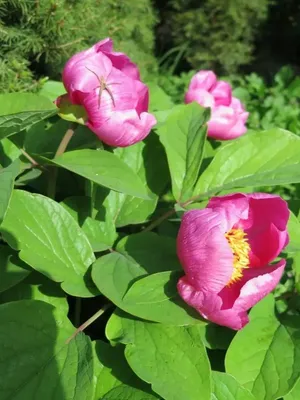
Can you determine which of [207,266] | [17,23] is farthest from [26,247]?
[17,23]

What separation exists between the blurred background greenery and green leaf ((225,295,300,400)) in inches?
33.8

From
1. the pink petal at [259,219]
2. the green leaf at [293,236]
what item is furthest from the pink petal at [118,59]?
the green leaf at [293,236]

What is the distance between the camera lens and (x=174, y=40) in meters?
3.78

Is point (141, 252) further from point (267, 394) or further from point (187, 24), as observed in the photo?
point (187, 24)

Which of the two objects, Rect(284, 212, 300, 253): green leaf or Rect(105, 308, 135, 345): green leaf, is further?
Rect(284, 212, 300, 253): green leaf

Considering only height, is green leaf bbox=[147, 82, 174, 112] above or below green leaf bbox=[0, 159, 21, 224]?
below

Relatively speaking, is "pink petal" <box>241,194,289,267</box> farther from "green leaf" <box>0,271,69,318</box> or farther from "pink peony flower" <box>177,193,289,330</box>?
"green leaf" <box>0,271,69,318</box>

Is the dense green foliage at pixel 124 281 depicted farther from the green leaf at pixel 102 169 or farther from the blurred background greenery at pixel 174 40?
the blurred background greenery at pixel 174 40

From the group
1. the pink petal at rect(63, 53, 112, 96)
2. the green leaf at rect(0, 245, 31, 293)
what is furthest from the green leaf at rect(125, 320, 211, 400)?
the pink petal at rect(63, 53, 112, 96)

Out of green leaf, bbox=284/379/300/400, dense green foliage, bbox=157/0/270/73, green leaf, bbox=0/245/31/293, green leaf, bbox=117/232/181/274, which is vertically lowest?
dense green foliage, bbox=157/0/270/73

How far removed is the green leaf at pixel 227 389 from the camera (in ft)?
3.30

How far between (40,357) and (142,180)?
0.48 metres

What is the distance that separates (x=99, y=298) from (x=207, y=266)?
0.40 meters

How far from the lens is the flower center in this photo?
106 cm
